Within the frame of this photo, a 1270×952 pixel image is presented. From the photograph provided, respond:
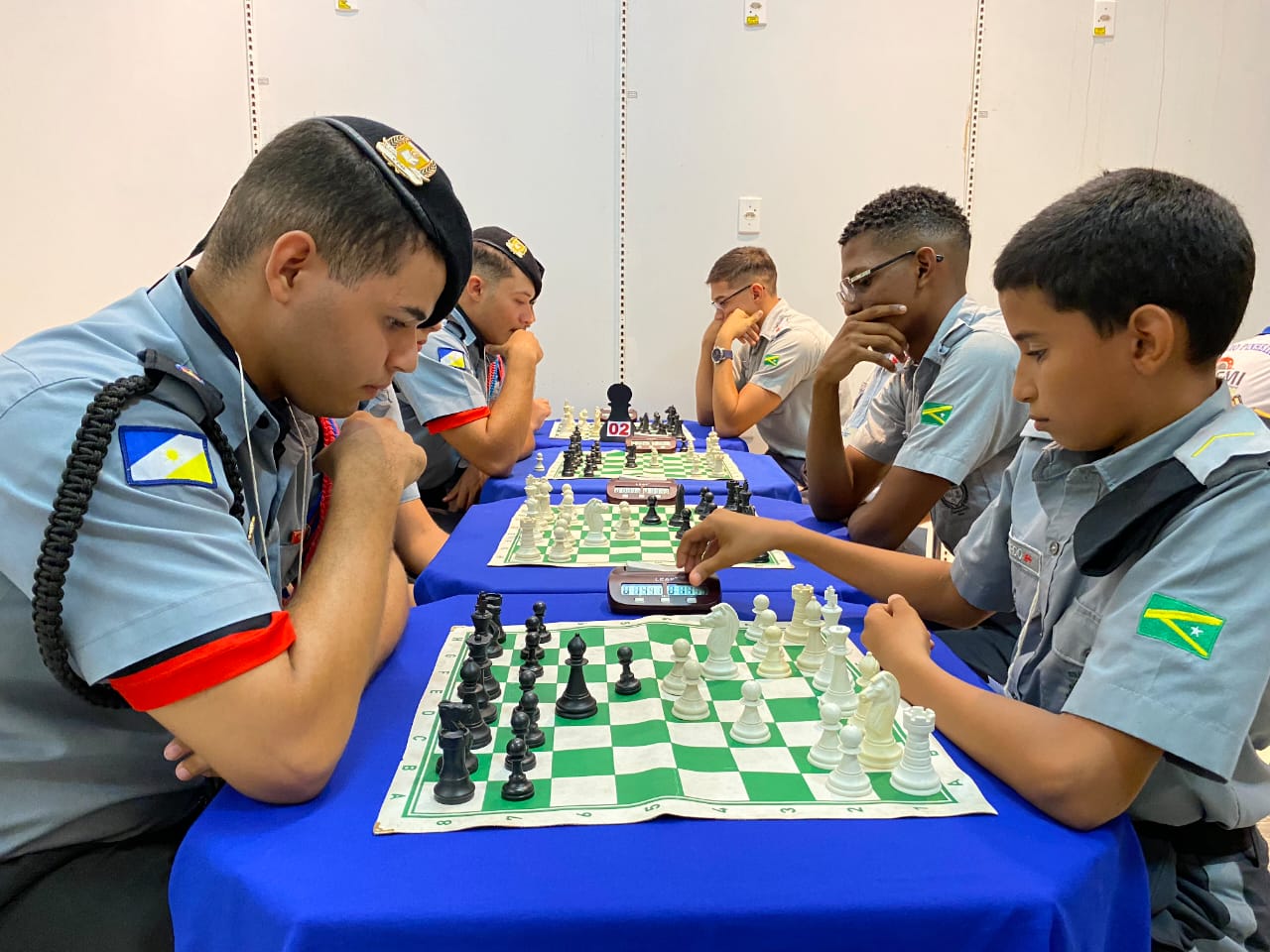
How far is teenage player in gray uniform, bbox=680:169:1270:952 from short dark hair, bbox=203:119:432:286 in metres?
0.94

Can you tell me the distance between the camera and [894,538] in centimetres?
230

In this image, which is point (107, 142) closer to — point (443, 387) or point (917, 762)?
point (443, 387)

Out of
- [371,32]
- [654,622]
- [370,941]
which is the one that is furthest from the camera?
[371,32]

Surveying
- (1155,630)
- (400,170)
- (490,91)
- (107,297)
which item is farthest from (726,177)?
(1155,630)

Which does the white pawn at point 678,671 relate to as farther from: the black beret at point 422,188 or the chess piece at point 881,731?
the black beret at point 422,188

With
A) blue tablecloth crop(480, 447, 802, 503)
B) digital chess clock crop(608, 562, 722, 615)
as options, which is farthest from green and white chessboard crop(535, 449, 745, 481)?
digital chess clock crop(608, 562, 722, 615)

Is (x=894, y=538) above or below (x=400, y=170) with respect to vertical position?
below

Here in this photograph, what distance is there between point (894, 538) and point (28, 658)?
195cm

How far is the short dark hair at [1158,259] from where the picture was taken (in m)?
1.14

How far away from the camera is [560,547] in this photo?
74.9 inches

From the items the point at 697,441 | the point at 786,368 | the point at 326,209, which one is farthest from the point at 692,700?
the point at 786,368

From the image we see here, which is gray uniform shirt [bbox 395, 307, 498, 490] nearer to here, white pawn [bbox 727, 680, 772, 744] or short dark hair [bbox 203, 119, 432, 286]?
short dark hair [bbox 203, 119, 432, 286]

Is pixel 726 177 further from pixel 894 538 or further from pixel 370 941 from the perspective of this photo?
pixel 370 941

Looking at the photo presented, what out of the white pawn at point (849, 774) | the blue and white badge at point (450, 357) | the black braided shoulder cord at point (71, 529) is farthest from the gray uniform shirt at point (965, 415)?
the black braided shoulder cord at point (71, 529)
